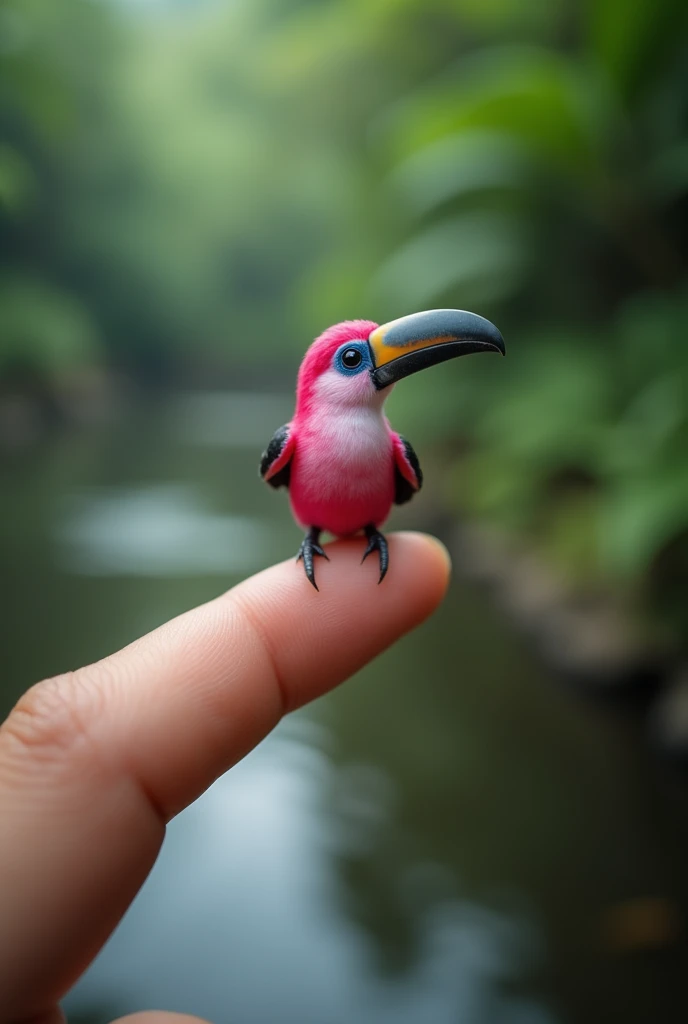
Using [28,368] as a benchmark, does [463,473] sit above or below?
above

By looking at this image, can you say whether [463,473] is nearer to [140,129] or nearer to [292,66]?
[140,129]

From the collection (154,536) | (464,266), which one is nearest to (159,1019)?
(154,536)

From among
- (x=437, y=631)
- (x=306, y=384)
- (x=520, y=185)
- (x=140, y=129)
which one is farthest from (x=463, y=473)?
(x=306, y=384)

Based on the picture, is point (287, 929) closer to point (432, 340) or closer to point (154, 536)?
point (154, 536)

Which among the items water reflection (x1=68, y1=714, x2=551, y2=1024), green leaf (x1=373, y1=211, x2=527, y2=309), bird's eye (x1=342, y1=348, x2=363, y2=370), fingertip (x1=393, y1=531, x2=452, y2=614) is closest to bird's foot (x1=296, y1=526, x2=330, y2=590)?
fingertip (x1=393, y1=531, x2=452, y2=614)

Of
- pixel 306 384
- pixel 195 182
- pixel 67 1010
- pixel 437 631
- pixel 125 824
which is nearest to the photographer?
pixel 125 824

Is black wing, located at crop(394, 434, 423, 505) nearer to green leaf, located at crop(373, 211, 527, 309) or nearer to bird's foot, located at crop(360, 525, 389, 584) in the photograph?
bird's foot, located at crop(360, 525, 389, 584)
